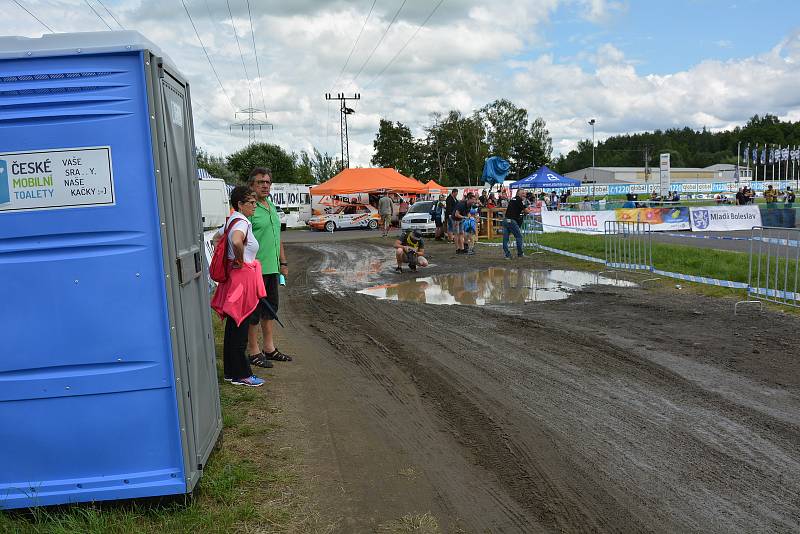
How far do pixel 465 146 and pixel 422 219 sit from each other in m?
67.3

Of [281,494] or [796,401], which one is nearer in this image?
[281,494]

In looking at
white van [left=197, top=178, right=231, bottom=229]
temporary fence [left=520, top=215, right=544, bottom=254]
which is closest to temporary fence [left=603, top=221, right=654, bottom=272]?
temporary fence [left=520, top=215, right=544, bottom=254]

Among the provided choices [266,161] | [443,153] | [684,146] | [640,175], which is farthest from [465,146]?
[684,146]

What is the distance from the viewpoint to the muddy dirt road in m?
3.75

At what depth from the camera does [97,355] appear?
11.6ft

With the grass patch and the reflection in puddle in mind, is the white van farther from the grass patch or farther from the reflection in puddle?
the grass patch

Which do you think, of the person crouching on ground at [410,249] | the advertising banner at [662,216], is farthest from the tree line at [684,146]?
the person crouching on ground at [410,249]

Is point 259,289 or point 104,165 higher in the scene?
point 104,165

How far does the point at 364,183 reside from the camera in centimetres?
3588

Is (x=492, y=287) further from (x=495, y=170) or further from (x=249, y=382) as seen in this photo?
(x=495, y=170)

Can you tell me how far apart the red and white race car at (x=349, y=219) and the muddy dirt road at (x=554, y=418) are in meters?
28.0

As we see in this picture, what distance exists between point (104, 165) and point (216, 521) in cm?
211

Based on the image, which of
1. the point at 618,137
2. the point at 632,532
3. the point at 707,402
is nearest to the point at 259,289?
the point at 632,532

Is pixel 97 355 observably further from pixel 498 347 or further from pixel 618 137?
pixel 618 137
